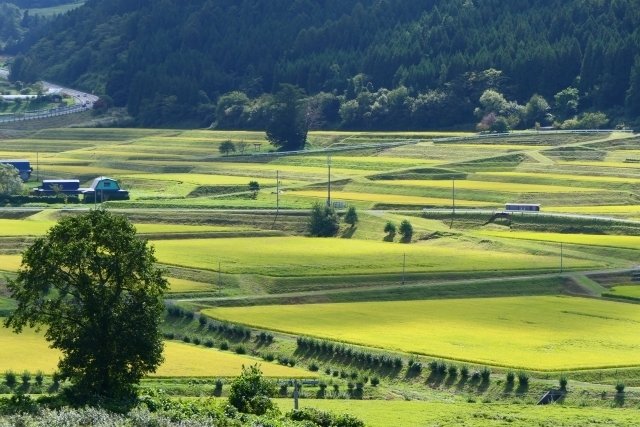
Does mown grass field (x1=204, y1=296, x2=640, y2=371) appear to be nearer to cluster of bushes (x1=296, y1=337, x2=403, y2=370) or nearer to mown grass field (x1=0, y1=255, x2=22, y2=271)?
cluster of bushes (x1=296, y1=337, x2=403, y2=370)

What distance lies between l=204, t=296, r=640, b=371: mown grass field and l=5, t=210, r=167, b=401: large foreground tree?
59.9ft

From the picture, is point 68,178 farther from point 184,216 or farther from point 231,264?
point 231,264

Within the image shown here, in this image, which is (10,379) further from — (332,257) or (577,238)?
(577,238)

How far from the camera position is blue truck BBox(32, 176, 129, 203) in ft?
434

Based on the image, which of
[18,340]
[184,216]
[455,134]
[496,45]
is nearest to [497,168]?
[455,134]

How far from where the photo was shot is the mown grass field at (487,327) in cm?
7006

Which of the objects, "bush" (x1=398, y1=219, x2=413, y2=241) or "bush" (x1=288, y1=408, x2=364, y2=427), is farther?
"bush" (x1=398, y1=219, x2=413, y2=241)

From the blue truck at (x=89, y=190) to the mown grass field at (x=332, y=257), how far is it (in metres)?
27.0

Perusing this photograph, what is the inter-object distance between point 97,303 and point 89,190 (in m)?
80.0

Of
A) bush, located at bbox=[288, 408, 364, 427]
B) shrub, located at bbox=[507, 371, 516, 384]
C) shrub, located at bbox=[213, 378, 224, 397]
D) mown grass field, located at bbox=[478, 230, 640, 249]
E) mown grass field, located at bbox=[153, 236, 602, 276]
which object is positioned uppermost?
mown grass field, located at bbox=[478, 230, 640, 249]

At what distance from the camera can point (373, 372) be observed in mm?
68938

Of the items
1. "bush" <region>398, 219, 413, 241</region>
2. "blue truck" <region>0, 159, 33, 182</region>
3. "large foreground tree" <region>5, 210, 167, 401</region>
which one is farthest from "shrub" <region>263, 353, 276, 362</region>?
"blue truck" <region>0, 159, 33, 182</region>

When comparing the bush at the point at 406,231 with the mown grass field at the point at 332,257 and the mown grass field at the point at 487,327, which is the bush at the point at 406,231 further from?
the mown grass field at the point at 487,327

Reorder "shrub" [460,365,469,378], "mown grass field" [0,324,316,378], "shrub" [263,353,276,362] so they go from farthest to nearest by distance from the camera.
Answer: "shrub" [263,353,276,362], "shrub" [460,365,469,378], "mown grass field" [0,324,316,378]
